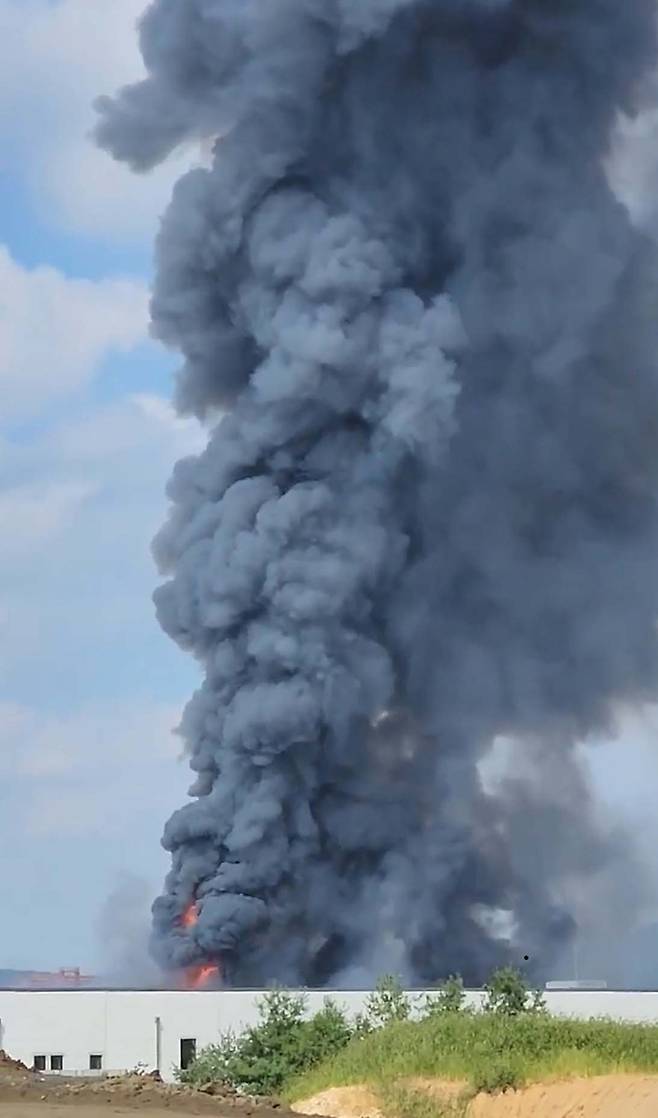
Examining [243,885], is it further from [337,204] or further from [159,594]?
[337,204]

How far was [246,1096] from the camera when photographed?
41156 mm

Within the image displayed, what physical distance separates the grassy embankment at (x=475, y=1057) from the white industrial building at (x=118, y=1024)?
12.3 m

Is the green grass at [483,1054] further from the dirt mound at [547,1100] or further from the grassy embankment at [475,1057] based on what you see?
the dirt mound at [547,1100]

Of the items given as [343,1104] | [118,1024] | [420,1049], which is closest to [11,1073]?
[343,1104]

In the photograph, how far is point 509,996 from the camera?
51.8 meters

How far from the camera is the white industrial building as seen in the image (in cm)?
5741

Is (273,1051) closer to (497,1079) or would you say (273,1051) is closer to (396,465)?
(497,1079)

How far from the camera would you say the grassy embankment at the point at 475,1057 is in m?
39.4

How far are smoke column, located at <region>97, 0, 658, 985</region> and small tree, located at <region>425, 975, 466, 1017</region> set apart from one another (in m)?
11.9

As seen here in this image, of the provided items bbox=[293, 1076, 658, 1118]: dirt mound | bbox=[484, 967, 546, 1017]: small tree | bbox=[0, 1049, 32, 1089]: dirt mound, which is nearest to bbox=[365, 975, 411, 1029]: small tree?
bbox=[484, 967, 546, 1017]: small tree

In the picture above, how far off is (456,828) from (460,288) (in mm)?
20253

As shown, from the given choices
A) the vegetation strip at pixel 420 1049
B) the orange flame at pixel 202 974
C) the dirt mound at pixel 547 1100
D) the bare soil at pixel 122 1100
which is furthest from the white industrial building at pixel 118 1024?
the dirt mound at pixel 547 1100

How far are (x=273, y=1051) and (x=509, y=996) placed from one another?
7794 millimetres

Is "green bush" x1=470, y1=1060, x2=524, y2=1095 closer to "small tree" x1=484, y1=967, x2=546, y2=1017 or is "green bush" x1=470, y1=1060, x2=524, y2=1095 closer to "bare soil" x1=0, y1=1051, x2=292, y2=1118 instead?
"bare soil" x1=0, y1=1051, x2=292, y2=1118
